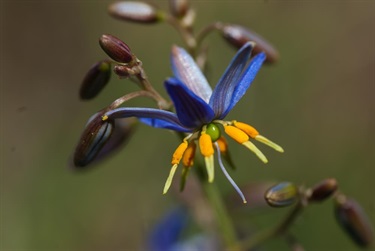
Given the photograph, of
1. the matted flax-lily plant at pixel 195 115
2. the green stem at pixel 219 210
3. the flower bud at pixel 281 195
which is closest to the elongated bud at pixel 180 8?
the matted flax-lily plant at pixel 195 115

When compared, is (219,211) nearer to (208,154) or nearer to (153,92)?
(208,154)

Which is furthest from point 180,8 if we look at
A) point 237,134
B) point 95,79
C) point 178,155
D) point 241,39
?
point 178,155

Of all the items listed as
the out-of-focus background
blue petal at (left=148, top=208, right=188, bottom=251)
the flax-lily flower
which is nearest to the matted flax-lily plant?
the flax-lily flower

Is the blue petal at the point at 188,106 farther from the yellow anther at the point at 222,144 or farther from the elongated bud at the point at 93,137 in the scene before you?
the elongated bud at the point at 93,137

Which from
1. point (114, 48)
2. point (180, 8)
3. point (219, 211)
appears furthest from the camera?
point (180, 8)

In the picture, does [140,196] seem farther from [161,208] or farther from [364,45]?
[364,45]

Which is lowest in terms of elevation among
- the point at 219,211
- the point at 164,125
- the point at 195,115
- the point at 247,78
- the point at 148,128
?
the point at 148,128
